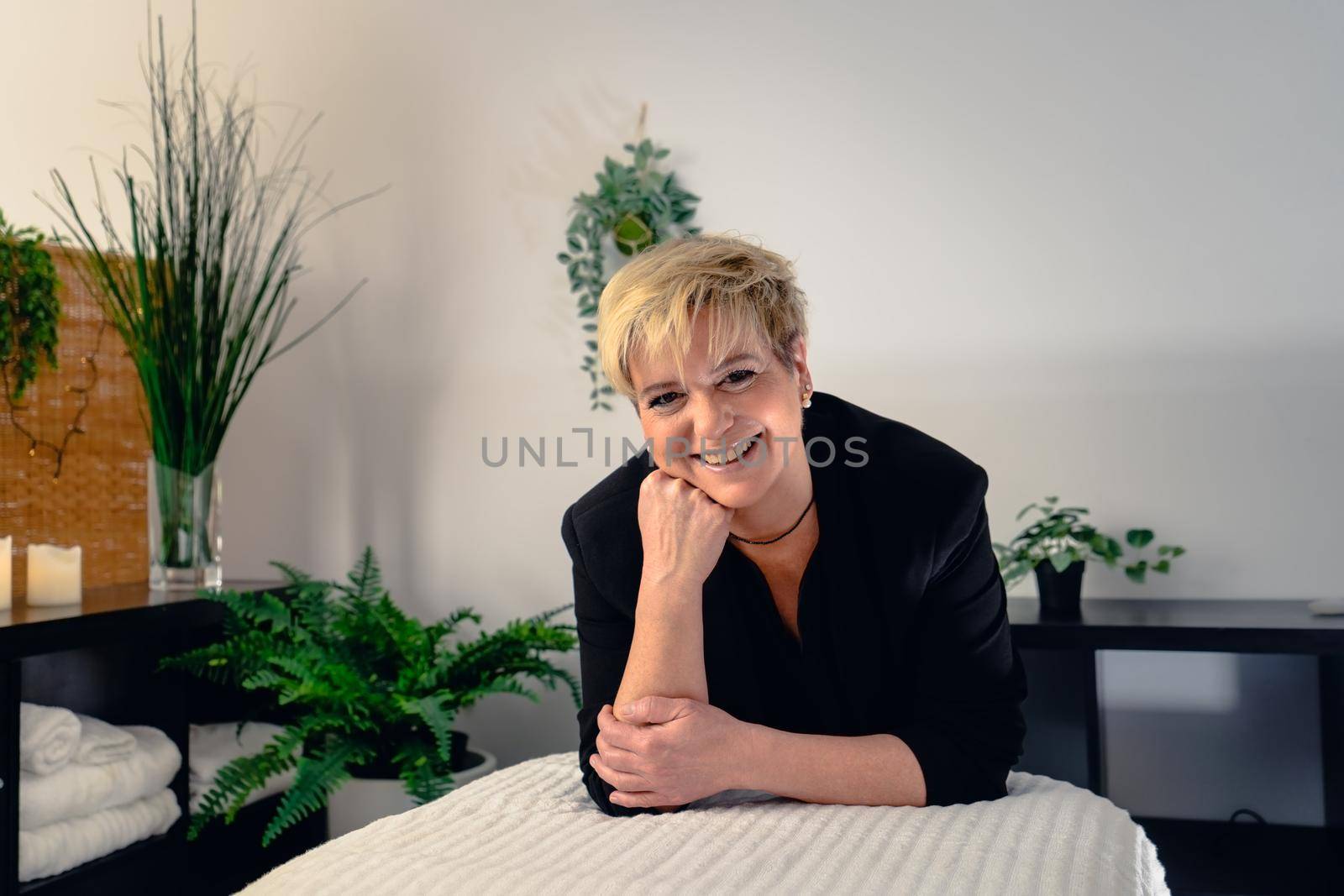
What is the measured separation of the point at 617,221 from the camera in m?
2.31

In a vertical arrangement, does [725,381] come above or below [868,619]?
above

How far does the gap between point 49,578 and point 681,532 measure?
4.24 ft

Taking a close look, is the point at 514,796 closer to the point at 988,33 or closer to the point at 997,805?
the point at 997,805

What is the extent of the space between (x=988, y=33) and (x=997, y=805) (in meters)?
1.58

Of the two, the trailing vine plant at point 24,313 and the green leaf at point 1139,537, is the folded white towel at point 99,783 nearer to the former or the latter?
the trailing vine plant at point 24,313

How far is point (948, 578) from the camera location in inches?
49.1

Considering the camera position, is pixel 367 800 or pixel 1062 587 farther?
pixel 367 800

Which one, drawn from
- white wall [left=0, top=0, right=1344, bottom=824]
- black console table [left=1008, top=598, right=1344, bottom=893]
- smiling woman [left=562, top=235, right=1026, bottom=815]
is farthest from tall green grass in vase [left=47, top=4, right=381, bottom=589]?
black console table [left=1008, top=598, right=1344, bottom=893]

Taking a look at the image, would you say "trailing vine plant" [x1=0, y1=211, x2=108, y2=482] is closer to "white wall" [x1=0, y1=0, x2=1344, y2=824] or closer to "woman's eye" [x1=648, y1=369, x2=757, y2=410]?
"white wall" [x1=0, y1=0, x2=1344, y2=824]

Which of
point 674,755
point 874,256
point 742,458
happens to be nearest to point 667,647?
point 674,755

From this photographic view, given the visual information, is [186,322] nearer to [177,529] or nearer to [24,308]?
[24,308]

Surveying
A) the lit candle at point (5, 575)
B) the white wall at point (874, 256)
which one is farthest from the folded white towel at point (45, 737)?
the white wall at point (874, 256)

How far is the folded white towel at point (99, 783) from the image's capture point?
5.39ft

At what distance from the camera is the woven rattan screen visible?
2.11 m
